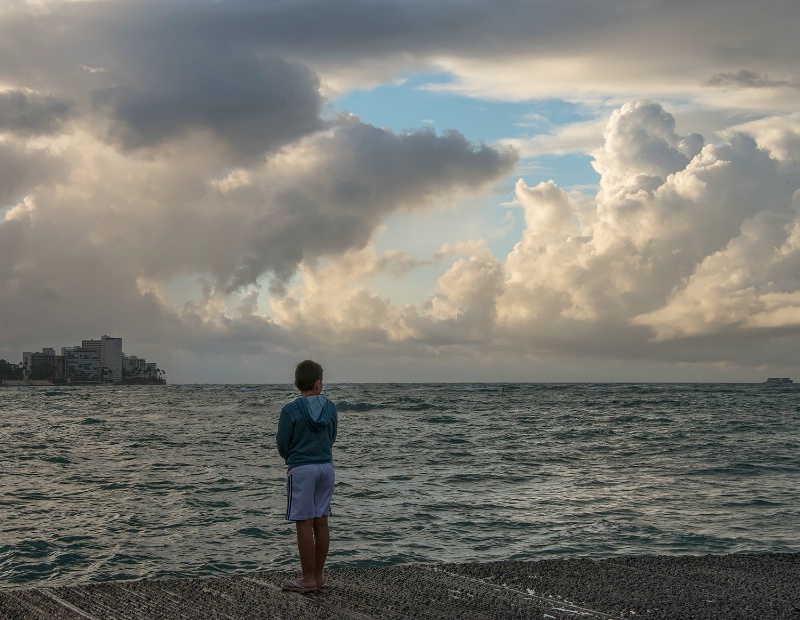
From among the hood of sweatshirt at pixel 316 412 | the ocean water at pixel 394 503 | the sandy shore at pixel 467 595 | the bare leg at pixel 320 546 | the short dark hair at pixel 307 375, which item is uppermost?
the short dark hair at pixel 307 375

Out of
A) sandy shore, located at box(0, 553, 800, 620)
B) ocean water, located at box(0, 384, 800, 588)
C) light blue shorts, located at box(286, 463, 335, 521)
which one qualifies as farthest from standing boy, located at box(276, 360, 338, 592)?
ocean water, located at box(0, 384, 800, 588)

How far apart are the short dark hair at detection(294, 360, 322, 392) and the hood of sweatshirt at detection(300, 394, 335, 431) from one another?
0.31 ft

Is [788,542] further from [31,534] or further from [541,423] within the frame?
[541,423]

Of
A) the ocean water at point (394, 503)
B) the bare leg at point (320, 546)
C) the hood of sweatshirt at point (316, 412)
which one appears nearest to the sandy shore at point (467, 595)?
the bare leg at point (320, 546)

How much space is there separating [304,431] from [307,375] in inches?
16.9

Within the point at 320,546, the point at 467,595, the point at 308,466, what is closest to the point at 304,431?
the point at 308,466

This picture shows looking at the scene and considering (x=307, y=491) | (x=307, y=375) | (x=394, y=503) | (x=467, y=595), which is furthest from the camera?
(x=394, y=503)

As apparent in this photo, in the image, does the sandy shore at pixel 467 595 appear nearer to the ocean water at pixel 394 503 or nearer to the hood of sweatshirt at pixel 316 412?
the hood of sweatshirt at pixel 316 412

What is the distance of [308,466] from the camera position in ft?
20.4

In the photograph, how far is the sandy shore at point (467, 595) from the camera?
538 cm

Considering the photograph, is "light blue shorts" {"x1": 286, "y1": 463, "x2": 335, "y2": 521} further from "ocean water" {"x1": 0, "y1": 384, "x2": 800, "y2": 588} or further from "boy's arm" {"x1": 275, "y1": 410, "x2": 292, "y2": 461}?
"ocean water" {"x1": 0, "y1": 384, "x2": 800, "y2": 588}

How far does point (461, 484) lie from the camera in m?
15.9

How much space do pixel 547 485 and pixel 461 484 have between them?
169cm

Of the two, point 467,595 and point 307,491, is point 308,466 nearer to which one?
point 307,491
